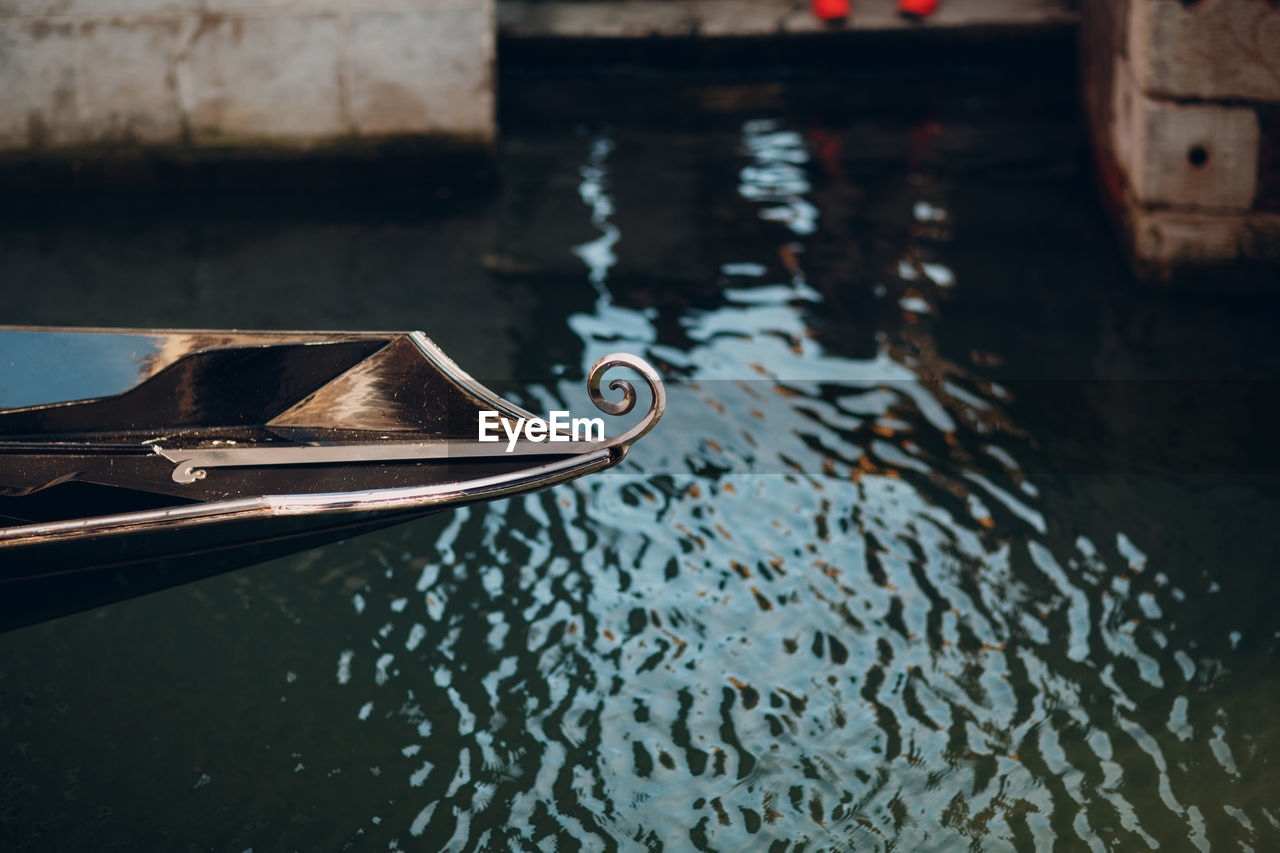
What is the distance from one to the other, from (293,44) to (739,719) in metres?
5.18

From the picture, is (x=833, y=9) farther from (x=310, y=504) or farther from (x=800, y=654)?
(x=310, y=504)

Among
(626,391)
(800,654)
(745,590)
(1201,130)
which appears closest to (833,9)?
(1201,130)

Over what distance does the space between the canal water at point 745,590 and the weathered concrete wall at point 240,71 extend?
2.68 ft

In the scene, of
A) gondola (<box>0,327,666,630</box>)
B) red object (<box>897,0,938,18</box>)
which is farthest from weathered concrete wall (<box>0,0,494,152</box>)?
gondola (<box>0,327,666,630</box>)

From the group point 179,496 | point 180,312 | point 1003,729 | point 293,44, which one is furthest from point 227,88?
point 1003,729

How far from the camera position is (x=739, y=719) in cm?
346

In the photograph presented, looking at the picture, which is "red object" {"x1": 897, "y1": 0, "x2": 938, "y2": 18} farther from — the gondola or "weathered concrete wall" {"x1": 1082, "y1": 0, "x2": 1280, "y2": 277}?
the gondola

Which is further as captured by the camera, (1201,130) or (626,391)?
(1201,130)

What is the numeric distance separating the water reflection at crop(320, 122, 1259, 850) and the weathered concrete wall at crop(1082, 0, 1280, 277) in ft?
5.02

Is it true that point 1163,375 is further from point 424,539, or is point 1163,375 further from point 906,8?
point 906,8

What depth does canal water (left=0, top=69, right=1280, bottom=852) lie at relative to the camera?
10.5ft

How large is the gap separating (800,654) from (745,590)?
35cm

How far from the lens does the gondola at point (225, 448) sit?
2854mm

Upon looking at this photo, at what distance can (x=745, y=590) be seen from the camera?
3.98 metres
